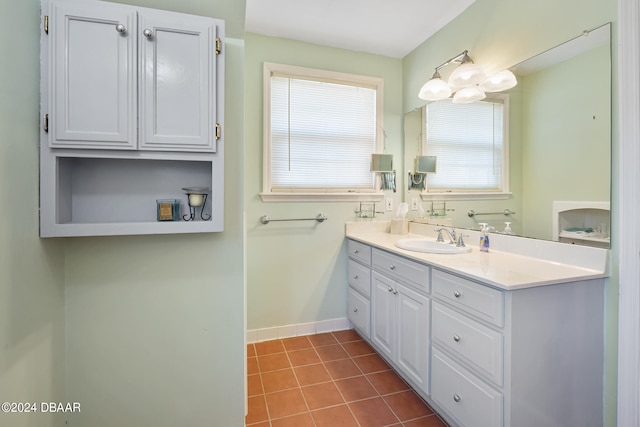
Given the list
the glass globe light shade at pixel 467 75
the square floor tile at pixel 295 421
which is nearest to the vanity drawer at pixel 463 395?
the square floor tile at pixel 295 421

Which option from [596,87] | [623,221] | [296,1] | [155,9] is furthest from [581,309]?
[296,1]

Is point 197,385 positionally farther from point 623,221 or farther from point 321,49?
point 321,49

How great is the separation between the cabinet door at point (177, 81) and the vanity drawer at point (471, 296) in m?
1.28

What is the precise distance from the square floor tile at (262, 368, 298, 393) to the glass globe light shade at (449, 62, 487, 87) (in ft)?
7.54

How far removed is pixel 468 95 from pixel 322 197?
52.3 inches

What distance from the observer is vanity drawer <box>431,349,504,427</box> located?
4.21 ft

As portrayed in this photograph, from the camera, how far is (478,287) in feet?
4.46

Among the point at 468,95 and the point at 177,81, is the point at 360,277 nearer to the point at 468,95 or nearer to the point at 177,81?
the point at 468,95

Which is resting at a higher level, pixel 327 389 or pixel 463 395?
pixel 463 395

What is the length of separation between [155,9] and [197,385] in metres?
1.65

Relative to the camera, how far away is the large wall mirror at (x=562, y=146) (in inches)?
Result: 55.2

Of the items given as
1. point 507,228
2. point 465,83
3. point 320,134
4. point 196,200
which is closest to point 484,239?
point 507,228

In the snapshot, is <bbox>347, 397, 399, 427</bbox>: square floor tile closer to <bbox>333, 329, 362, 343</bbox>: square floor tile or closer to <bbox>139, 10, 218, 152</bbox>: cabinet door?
<bbox>333, 329, 362, 343</bbox>: square floor tile

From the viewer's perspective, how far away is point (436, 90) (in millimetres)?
2297
